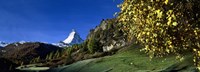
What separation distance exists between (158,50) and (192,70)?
4484 cm

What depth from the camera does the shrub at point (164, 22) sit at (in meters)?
17.8

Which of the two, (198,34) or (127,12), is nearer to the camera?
(198,34)

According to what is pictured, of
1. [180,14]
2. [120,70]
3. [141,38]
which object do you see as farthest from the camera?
[120,70]

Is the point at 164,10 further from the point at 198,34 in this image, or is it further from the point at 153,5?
the point at 198,34

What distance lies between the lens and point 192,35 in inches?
750

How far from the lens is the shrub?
17828 millimetres

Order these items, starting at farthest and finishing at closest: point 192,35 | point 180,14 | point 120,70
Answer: point 120,70 < point 192,35 < point 180,14

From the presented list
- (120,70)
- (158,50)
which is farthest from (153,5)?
(120,70)

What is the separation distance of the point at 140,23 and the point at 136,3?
1.19 meters

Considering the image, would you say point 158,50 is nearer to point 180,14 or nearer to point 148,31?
point 148,31

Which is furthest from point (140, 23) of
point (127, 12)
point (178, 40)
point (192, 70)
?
point (192, 70)

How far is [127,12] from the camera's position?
66.3 ft

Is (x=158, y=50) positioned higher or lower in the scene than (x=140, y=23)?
lower

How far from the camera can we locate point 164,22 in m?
17.7
